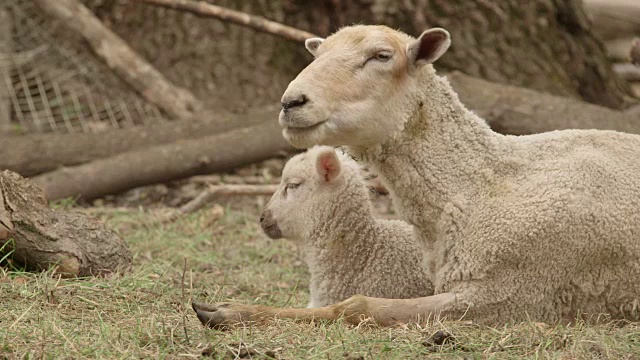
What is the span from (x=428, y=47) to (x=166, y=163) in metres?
4.11

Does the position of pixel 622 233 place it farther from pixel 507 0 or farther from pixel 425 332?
pixel 507 0

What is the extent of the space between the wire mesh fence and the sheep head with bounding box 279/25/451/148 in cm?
504

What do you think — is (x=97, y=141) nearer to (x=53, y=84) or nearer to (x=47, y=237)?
(x=53, y=84)

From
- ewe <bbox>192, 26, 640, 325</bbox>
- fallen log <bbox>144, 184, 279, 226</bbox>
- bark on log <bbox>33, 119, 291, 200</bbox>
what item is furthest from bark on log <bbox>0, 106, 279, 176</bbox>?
ewe <bbox>192, 26, 640, 325</bbox>

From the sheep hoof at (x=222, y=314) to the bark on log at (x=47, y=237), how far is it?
1.23 m

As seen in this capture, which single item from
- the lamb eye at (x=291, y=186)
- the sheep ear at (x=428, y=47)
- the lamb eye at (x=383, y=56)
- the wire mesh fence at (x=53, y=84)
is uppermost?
the sheep ear at (x=428, y=47)

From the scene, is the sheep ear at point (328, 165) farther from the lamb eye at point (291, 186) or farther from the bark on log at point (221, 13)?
the bark on log at point (221, 13)

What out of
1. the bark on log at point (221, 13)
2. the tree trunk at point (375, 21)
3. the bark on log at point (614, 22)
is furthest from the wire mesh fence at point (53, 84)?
the bark on log at point (614, 22)

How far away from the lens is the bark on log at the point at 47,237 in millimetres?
5254

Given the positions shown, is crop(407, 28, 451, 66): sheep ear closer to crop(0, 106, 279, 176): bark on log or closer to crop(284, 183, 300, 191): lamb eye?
crop(284, 183, 300, 191): lamb eye

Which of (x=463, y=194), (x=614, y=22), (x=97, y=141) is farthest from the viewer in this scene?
(x=614, y=22)

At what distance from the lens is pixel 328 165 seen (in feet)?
17.8

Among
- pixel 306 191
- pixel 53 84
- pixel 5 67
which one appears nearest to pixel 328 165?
pixel 306 191

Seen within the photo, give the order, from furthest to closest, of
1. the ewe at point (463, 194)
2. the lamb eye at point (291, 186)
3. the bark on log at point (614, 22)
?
1. the bark on log at point (614, 22)
2. the lamb eye at point (291, 186)
3. the ewe at point (463, 194)
